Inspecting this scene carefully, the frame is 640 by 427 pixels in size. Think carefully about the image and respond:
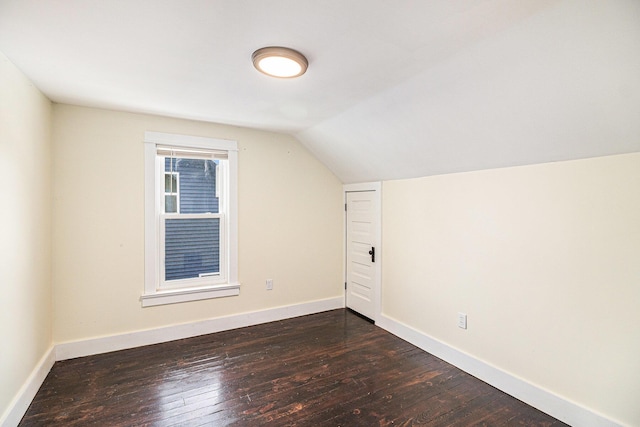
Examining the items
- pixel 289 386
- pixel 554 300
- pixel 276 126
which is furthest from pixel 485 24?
pixel 289 386

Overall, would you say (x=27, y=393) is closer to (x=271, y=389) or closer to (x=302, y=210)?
(x=271, y=389)

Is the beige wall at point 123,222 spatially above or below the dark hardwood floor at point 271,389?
above

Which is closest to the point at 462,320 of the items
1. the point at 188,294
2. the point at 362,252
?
the point at 362,252

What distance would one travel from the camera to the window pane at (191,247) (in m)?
3.29

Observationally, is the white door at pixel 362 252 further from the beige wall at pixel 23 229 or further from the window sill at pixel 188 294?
the beige wall at pixel 23 229

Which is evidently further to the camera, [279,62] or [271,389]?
[271,389]

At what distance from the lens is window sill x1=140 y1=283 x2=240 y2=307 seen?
3105 mm

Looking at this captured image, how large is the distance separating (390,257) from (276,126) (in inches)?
76.9

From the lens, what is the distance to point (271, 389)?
7.70 ft

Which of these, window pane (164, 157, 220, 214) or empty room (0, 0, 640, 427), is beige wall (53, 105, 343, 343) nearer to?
empty room (0, 0, 640, 427)

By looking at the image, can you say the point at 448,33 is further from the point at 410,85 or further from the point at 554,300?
the point at 554,300

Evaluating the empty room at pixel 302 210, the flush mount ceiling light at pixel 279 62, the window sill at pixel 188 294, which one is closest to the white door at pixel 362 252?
the empty room at pixel 302 210

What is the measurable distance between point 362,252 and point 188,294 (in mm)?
2086

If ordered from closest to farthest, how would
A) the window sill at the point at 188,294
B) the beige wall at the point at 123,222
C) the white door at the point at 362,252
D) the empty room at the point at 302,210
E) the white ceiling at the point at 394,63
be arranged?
1. the white ceiling at the point at 394,63
2. the empty room at the point at 302,210
3. the beige wall at the point at 123,222
4. the window sill at the point at 188,294
5. the white door at the point at 362,252
